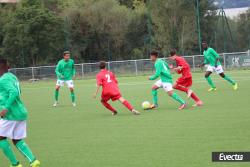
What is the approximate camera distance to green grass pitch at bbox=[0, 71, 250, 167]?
923 cm

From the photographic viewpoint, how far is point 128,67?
147 feet

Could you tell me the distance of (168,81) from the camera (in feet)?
55.2

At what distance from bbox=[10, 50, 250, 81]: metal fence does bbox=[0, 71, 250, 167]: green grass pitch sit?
2198 centimetres

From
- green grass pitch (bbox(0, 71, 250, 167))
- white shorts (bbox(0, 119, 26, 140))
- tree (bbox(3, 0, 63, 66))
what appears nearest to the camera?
white shorts (bbox(0, 119, 26, 140))

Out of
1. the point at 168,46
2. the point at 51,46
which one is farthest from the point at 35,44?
the point at 168,46

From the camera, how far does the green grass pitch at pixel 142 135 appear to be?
923cm

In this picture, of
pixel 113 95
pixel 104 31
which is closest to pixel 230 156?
pixel 113 95

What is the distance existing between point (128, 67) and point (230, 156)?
36494 millimetres

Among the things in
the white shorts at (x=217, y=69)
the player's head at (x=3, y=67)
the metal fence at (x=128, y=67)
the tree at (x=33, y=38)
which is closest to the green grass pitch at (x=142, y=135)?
the player's head at (x=3, y=67)

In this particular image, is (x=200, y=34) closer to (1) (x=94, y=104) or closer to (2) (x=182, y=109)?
(1) (x=94, y=104)

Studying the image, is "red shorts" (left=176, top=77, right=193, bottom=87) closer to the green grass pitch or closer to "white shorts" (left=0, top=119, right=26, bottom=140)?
the green grass pitch

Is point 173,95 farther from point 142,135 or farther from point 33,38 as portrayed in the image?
point 33,38

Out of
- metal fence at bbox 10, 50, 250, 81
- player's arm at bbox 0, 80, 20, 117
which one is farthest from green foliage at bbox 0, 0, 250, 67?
player's arm at bbox 0, 80, 20, 117

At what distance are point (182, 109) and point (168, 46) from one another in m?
37.3
